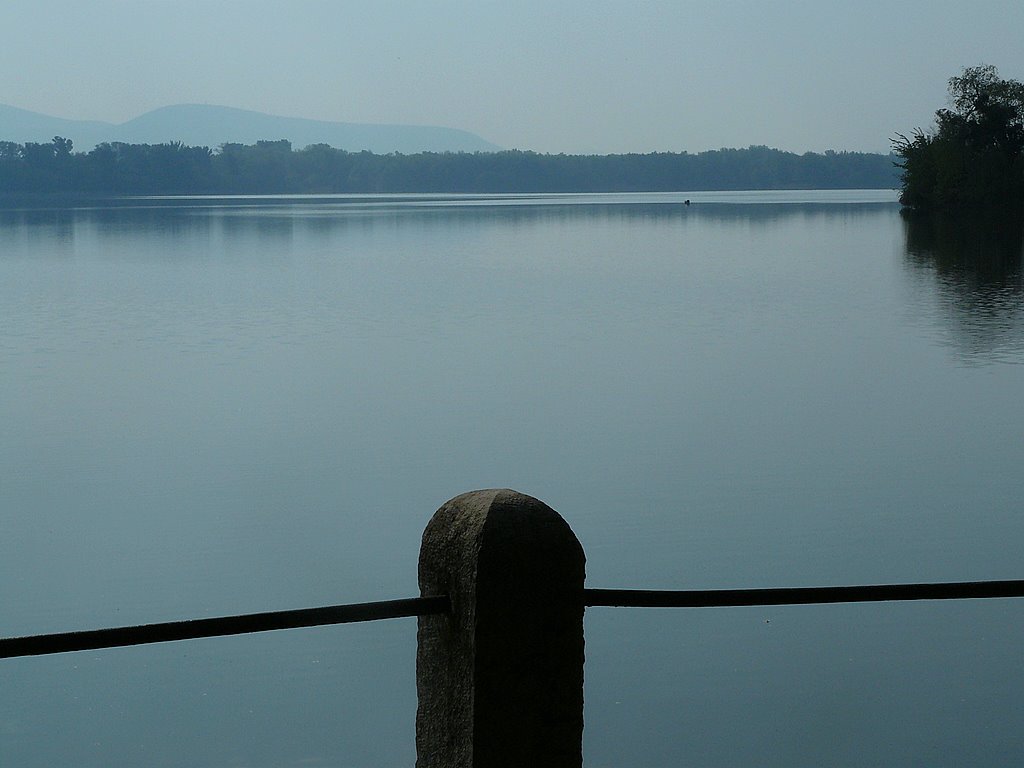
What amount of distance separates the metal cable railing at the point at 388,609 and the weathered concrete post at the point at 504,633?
6 cm

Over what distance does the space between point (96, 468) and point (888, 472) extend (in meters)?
9.66

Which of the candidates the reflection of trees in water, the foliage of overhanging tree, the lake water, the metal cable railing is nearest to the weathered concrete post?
the metal cable railing

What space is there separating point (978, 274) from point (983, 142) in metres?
47.0

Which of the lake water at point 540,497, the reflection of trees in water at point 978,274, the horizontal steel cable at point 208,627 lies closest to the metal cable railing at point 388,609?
the horizontal steel cable at point 208,627

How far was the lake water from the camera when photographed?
9047 mm

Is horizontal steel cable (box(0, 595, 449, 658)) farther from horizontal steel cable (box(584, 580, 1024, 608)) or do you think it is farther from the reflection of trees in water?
the reflection of trees in water

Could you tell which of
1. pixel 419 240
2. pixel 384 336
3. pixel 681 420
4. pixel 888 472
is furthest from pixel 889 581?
pixel 419 240

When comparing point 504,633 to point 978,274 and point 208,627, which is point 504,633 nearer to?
point 208,627

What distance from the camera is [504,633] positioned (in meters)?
2.10

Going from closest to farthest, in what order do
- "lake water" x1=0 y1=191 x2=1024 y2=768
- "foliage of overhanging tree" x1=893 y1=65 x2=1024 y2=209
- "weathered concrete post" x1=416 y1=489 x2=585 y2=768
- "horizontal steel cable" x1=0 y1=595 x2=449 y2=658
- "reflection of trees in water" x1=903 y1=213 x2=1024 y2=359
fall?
"horizontal steel cable" x1=0 y1=595 x2=449 y2=658, "weathered concrete post" x1=416 y1=489 x2=585 y2=768, "lake water" x1=0 y1=191 x2=1024 y2=768, "reflection of trees in water" x1=903 y1=213 x2=1024 y2=359, "foliage of overhanging tree" x1=893 y1=65 x2=1024 y2=209

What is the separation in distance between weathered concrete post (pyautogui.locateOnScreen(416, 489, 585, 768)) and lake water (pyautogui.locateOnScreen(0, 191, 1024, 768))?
6.70m

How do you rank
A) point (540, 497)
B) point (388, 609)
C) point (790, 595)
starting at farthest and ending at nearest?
point (540, 497)
point (790, 595)
point (388, 609)

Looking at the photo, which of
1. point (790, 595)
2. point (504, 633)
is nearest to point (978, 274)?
point (790, 595)

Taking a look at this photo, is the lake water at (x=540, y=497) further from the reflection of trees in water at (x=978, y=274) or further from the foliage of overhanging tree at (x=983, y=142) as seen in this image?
the foliage of overhanging tree at (x=983, y=142)
